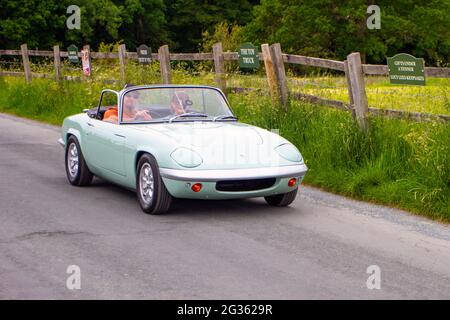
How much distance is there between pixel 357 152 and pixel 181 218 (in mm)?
3049

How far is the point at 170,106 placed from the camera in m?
9.62

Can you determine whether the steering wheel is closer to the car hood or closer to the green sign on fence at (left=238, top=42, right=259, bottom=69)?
the car hood

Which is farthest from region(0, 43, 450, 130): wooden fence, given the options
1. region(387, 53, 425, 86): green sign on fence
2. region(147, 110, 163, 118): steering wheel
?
region(147, 110, 163, 118): steering wheel

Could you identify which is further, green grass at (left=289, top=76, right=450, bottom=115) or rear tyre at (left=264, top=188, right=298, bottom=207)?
green grass at (left=289, top=76, right=450, bottom=115)

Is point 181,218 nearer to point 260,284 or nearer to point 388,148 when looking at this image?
point 260,284

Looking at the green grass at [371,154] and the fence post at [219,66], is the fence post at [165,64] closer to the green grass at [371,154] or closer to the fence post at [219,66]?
Answer: the fence post at [219,66]

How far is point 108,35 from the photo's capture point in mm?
69375

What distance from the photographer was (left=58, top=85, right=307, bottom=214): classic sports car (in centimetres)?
823

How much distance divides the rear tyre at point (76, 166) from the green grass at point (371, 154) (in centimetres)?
287

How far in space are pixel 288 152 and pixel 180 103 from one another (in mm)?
1632

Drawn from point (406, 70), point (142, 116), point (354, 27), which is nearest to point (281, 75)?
point (406, 70)

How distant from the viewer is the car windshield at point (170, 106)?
9492 mm

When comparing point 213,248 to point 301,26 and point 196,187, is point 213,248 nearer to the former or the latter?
point 196,187
